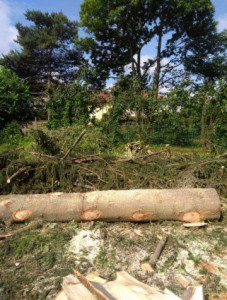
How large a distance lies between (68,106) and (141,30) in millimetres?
11323

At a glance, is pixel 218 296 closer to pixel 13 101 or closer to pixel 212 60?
pixel 13 101

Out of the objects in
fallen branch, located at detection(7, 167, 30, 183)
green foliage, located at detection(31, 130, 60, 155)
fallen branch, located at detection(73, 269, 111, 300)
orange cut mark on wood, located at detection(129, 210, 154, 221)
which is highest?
green foliage, located at detection(31, 130, 60, 155)

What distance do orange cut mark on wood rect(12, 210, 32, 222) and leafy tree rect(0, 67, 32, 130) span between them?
914 cm

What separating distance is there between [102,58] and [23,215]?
700 inches

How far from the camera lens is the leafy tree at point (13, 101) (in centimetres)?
1134

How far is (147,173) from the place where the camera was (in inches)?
159

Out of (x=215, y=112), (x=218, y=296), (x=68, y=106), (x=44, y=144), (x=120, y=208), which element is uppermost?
(x=68, y=106)

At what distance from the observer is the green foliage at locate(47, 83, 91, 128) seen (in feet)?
36.3

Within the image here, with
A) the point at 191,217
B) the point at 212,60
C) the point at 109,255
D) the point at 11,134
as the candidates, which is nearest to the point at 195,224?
the point at 191,217

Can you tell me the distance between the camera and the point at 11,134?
1089 centimetres

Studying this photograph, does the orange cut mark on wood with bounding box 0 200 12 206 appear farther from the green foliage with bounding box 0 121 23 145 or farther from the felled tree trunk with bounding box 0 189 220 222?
the green foliage with bounding box 0 121 23 145

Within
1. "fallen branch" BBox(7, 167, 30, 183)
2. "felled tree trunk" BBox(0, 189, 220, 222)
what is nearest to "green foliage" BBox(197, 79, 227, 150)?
"felled tree trunk" BBox(0, 189, 220, 222)

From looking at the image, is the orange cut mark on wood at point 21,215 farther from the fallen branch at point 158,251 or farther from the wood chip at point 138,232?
the fallen branch at point 158,251

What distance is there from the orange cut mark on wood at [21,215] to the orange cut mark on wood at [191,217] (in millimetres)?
2014
